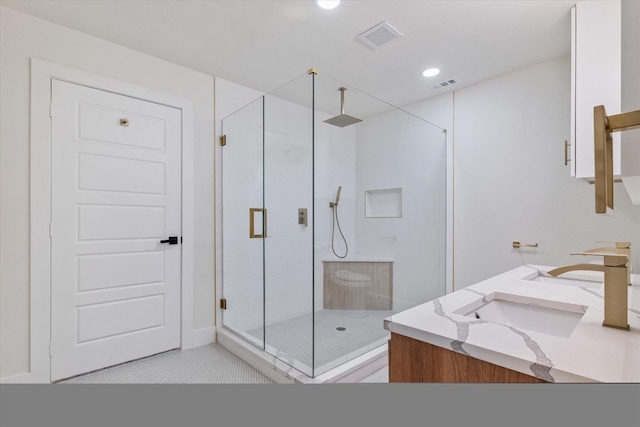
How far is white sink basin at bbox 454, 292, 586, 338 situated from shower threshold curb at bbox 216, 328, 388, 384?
2.79ft

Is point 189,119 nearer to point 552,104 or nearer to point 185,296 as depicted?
point 185,296

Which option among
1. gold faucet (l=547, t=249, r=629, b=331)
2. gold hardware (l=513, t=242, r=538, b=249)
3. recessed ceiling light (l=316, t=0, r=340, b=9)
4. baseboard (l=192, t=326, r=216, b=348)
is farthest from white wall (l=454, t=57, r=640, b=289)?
baseboard (l=192, t=326, r=216, b=348)

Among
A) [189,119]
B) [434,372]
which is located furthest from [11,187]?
[434,372]

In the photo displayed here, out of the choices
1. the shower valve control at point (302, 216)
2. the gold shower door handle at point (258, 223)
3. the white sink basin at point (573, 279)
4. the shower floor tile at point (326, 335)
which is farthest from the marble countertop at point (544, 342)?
the gold shower door handle at point (258, 223)

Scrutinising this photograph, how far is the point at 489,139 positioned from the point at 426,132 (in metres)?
0.52

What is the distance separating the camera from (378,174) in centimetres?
262

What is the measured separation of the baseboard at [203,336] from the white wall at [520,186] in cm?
216

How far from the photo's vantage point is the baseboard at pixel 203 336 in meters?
2.28

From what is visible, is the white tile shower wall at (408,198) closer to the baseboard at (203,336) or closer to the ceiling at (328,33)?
the ceiling at (328,33)

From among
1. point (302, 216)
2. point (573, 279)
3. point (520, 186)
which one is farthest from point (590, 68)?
point (302, 216)

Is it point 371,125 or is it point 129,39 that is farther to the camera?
point 371,125

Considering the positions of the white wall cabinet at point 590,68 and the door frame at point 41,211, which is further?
the door frame at point 41,211

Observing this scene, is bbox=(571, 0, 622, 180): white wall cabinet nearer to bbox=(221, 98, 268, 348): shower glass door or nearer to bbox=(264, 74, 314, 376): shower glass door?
bbox=(264, 74, 314, 376): shower glass door

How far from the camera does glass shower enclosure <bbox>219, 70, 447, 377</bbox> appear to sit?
2.16 metres
